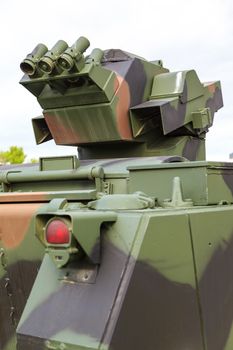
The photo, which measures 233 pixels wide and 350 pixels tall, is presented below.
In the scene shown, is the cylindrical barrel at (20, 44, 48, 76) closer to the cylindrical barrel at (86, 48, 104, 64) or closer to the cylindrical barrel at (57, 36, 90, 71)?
the cylindrical barrel at (57, 36, 90, 71)

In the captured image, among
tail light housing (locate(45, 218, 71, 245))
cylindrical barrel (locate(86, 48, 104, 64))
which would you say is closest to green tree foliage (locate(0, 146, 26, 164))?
cylindrical barrel (locate(86, 48, 104, 64))

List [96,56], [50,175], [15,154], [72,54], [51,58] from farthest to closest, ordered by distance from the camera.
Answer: [15,154] → [96,56] → [51,58] → [72,54] → [50,175]

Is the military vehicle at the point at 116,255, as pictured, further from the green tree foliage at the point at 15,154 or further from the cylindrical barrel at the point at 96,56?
the green tree foliage at the point at 15,154

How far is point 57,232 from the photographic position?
2.95 meters

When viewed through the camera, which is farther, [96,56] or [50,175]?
[96,56]

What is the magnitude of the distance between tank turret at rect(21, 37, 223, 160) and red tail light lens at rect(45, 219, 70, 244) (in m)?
2.99

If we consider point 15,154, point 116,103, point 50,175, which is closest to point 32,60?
point 116,103

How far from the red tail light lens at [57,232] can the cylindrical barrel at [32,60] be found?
3.34 metres

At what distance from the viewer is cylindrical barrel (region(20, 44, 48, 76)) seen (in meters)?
6.01

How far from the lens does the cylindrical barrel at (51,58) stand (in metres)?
5.83

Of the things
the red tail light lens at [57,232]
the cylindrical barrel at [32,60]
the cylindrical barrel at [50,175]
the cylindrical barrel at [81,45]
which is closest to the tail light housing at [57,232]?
the red tail light lens at [57,232]

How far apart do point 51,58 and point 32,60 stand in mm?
277

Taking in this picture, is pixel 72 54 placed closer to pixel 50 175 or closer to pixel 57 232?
pixel 50 175

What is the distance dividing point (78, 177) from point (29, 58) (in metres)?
1.77
